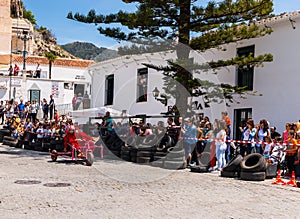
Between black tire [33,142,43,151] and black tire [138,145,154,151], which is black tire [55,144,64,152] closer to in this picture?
black tire [33,142,43,151]

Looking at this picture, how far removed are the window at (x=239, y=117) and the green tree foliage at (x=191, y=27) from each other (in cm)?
160

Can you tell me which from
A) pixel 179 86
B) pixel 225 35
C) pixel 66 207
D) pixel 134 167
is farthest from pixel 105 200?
pixel 225 35

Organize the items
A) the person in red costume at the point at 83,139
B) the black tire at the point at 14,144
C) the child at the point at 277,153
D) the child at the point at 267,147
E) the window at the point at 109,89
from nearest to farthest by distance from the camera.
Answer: the child at the point at 277,153 < the child at the point at 267,147 < the person in red costume at the point at 83,139 < the black tire at the point at 14,144 < the window at the point at 109,89

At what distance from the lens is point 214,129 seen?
13.6 m

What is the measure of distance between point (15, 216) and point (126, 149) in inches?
340

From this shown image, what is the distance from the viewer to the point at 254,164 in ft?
37.9

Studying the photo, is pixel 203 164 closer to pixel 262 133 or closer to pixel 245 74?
pixel 262 133

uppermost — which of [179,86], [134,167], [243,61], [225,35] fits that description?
[225,35]

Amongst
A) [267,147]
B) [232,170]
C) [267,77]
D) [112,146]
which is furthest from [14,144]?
[267,147]

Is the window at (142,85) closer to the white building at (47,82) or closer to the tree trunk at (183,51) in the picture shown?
the tree trunk at (183,51)

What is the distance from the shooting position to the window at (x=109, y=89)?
28125 mm

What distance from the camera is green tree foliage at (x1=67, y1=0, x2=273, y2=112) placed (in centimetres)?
1706

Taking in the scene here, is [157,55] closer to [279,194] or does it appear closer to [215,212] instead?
[279,194]

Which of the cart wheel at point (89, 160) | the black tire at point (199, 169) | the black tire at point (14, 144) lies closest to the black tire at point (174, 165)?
the black tire at point (199, 169)
